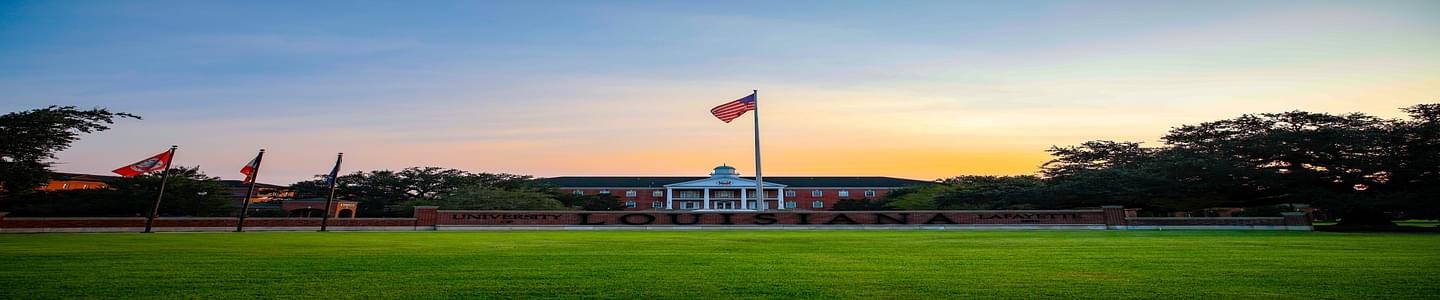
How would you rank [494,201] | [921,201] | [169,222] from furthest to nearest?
[921,201] < [494,201] < [169,222]

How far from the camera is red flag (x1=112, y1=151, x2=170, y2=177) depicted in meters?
Result: 26.2

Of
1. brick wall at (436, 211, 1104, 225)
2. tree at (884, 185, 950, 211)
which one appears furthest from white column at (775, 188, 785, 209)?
brick wall at (436, 211, 1104, 225)

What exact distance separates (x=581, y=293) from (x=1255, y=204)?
Answer: 144 ft

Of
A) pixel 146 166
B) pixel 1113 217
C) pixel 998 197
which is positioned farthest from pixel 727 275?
pixel 998 197

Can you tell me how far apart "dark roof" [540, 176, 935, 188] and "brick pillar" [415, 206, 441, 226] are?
60.9m

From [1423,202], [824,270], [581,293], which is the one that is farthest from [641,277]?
[1423,202]

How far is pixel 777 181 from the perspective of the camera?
10312 centimetres

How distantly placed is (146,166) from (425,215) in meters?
10.7

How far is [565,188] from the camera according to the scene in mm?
95562

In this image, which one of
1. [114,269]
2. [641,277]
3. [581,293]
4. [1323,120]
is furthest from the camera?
[1323,120]

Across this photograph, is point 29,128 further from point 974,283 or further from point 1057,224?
point 1057,224

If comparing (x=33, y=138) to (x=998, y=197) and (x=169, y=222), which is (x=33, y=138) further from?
(x=998, y=197)

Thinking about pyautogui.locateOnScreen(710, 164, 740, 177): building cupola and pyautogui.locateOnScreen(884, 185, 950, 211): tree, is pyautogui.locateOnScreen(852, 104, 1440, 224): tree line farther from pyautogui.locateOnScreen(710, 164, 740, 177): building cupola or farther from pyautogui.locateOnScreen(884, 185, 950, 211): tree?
pyautogui.locateOnScreen(710, 164, 740, 177): building cupola

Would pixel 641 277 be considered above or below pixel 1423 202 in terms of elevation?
below
